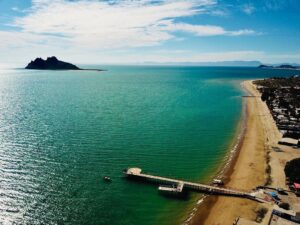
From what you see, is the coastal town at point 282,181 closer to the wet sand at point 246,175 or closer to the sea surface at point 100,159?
the wet sand at point 246,175

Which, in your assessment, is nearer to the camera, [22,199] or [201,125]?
[22,199]

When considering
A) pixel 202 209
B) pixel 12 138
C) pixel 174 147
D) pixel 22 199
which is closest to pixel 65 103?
pixel 12 138

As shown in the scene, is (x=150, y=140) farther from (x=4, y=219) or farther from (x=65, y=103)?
(x=65, y=103)

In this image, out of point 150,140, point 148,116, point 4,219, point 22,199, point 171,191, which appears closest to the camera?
point 4,219

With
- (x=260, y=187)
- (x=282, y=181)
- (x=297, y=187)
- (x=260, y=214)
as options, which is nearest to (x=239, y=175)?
(x=260, y=187)

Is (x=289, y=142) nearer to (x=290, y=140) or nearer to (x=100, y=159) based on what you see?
(x=290, y=140)

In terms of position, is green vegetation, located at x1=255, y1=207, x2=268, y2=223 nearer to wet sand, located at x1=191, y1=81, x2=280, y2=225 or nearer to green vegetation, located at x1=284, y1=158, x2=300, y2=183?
wet sand, located at x1=191, y1=81, x2=280, y2=225

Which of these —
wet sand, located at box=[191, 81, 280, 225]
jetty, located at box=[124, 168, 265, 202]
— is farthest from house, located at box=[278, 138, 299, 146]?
jetty, located at box=[124, 168, 265, 202]
